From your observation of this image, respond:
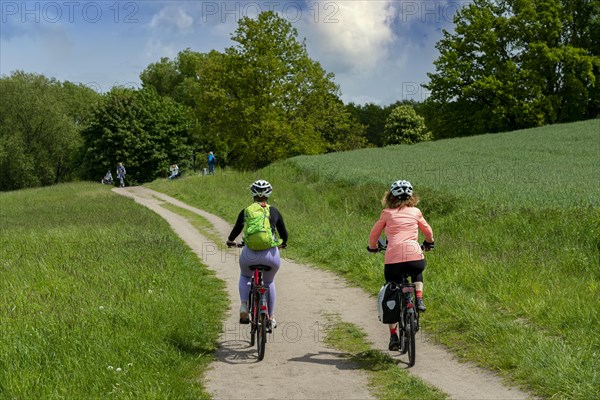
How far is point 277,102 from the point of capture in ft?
151

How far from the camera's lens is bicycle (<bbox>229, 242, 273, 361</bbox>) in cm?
735

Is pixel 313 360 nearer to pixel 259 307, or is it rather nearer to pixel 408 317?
pixel 259 307

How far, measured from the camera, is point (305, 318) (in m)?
9.48

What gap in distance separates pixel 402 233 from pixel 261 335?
2.15 meters

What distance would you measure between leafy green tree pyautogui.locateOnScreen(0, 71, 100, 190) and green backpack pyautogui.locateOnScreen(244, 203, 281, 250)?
202 feet

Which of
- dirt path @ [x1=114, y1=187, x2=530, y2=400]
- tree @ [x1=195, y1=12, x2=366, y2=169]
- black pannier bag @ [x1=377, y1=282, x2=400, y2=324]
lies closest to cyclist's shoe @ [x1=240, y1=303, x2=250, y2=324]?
dirt path @ [x1=114, y1=187, x2=530, y2=400]

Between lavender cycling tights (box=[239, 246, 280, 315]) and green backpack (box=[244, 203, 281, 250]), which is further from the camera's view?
lavender cycling tights (box=[239, 246, 280, 315])

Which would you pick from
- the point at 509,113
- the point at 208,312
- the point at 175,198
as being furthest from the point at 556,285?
the point at 509,113

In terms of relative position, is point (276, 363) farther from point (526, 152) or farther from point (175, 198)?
point (526, 152)

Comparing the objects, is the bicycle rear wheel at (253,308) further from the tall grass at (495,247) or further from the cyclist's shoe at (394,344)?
the tall grass at (495,247)

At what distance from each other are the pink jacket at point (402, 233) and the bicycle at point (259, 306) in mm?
1589

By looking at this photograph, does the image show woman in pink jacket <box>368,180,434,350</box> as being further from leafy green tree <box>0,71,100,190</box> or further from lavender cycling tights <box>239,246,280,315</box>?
leafy green tree <box>0,71,100,190</box>

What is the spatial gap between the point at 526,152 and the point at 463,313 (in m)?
28.6

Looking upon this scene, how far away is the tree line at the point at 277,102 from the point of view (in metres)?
45.3
